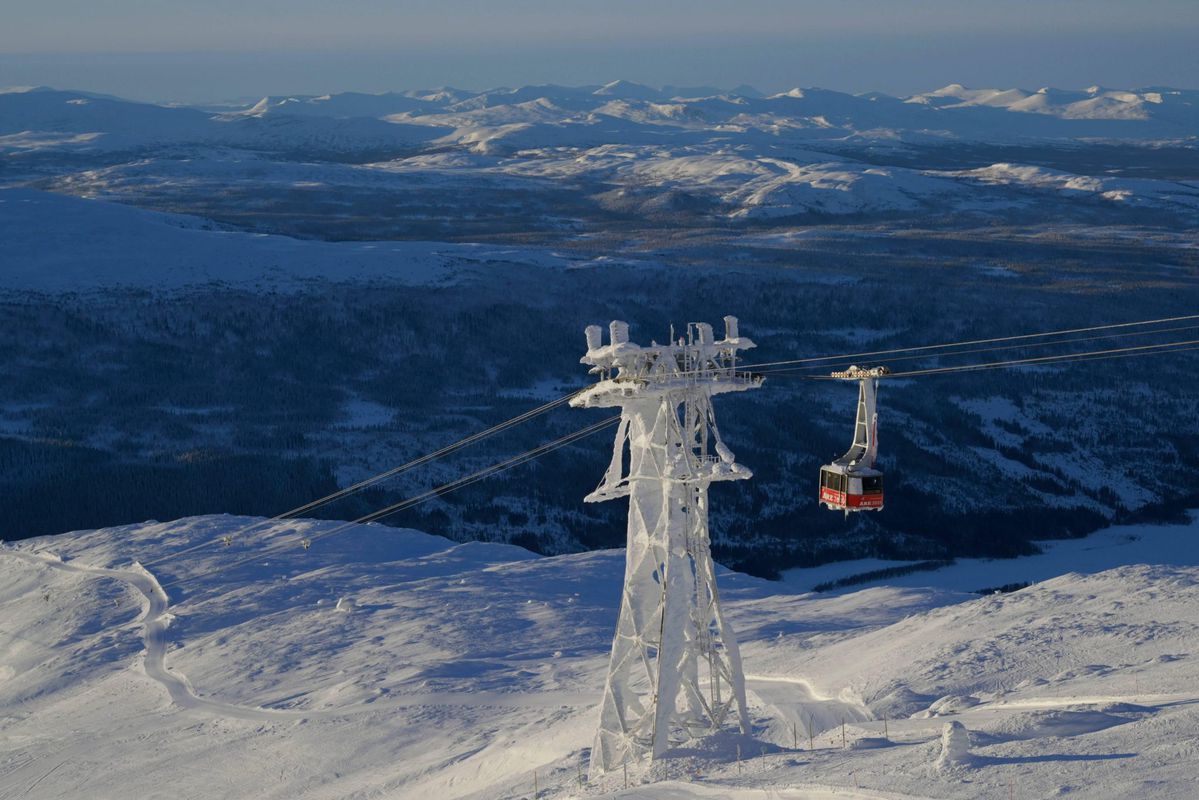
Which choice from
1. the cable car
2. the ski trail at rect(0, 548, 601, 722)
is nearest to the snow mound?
the cable car

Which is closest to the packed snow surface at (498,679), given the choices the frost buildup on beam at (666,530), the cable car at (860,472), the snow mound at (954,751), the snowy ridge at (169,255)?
the snow mound at (954,751)

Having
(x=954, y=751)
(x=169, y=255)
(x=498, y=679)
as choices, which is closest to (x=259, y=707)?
(x=498, y=679)

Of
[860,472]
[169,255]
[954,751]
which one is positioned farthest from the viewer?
[169,255]

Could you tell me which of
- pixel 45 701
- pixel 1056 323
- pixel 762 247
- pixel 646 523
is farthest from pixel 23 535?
pixel 762 247

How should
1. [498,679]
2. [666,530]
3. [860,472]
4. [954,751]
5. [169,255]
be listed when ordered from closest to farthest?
[954,751], [860,472], [666,530], [498,679], [169,255]

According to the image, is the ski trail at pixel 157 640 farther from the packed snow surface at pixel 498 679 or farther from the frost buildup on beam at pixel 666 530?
the frost buildup on beam at pixel 666 530

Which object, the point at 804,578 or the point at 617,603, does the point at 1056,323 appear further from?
the point at 617,603

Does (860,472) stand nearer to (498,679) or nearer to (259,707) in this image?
(498,679)

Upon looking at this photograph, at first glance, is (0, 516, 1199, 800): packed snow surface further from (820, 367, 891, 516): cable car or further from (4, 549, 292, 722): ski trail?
(820, 367, 891, 516): cable car
